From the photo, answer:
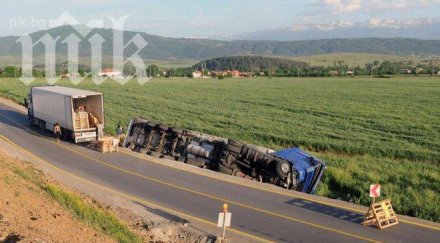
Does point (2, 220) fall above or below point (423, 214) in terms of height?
above

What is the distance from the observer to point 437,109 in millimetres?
46250

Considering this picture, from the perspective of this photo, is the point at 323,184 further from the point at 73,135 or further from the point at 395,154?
the point at 73,135

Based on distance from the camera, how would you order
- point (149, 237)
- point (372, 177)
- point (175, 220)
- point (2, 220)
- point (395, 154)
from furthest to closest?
1. point (395, 154)
2. point (372, 177)
3. point (175, 220)
4. point (149, 237)
5. point (2, 220)

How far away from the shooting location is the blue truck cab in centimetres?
1986

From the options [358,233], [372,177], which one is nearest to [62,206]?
[358,233]

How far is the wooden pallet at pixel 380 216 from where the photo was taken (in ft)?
49.1

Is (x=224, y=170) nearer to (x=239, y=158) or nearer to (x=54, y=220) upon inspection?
(x=239, y=158)

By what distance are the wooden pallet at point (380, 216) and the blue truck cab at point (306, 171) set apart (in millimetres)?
4628

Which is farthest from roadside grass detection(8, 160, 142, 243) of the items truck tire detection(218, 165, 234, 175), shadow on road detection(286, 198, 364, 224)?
truck tire detection(218, 165, 234, 175)

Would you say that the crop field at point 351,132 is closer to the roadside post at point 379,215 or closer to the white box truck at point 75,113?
the roadside post at point 379,215

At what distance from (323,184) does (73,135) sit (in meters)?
14.8

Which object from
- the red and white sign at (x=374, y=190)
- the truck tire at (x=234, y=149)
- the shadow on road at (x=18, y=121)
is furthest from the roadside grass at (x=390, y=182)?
the shadow on road at (x=18, y=121)

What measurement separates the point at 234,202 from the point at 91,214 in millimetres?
5422

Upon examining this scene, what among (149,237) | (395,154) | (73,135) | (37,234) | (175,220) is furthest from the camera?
(73,135)
